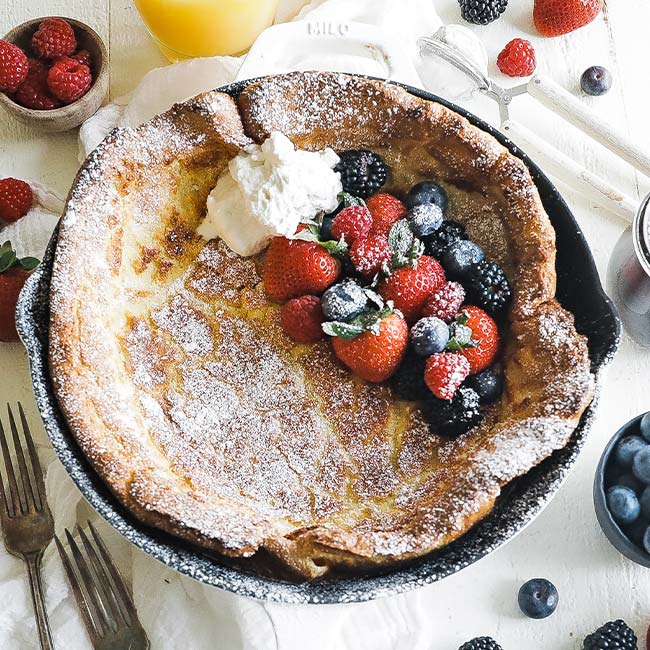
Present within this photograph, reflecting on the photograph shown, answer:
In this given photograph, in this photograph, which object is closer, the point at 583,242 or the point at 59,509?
the point at 583,242

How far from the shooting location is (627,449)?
1942mm

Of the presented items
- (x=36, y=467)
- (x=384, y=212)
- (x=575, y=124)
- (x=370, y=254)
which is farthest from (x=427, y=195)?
(x=36, y=467)

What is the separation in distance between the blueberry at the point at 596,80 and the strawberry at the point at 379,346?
1023 millimetres

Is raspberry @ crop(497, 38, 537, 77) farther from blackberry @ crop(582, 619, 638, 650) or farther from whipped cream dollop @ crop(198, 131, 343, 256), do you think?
blackberry @ crop(582, 619, 638, 650)

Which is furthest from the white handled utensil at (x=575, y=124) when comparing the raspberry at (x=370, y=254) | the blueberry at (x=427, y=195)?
the raspberry at (x=370, y=254)

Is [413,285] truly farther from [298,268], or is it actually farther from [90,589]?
[90,589]

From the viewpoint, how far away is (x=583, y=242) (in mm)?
1857

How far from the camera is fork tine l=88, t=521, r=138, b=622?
1962 millimetres

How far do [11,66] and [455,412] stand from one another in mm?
1384

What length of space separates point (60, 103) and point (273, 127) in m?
0.70

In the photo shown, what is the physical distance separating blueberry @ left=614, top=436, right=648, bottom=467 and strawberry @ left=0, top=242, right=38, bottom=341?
4.51ft

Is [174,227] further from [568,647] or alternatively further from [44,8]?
[568,647]

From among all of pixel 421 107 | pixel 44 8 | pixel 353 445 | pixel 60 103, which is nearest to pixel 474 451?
pixel 353 445

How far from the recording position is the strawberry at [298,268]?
6.08ft
